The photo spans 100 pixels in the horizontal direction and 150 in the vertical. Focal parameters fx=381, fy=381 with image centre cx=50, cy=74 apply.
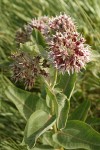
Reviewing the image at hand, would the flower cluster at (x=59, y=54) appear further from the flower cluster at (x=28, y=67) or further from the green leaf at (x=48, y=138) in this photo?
the green leaf at (x=48, y=138)

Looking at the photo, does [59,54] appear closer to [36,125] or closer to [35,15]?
[36,125]

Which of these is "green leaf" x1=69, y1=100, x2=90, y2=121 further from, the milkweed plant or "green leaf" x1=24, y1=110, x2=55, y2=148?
"green leaf" x1=24, y1=110, x2=55, y2=148

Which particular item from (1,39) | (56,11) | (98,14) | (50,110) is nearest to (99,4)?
(98,14)

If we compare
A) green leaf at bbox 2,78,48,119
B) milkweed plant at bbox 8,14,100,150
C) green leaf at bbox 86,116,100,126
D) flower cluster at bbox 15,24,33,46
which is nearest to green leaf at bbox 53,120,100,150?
milkweed plant at bbox 8,14,100,150

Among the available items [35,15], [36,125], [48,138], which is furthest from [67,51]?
Result: [35,15]

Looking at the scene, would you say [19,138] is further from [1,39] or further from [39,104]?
[1,39]

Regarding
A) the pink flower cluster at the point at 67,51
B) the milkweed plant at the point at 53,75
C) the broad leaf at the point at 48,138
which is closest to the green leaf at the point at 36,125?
the milkweed plant at the point at 53,75
